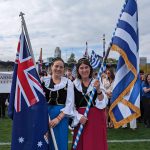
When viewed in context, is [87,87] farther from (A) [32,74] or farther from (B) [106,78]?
(B) [106,78]

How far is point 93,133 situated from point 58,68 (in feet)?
3.68

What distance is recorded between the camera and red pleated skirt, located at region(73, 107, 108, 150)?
555cm

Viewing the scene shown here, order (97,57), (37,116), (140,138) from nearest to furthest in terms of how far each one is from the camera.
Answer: (37,116)
(140,138)
(97,57)

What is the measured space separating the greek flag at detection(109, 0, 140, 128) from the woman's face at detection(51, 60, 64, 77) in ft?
2.78

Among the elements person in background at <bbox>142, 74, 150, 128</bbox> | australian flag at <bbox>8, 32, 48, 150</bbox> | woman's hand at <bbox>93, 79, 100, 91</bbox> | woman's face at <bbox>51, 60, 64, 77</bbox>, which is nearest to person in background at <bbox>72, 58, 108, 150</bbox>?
woman's hand at <bbox>93, 79, 100, 91</bbox>

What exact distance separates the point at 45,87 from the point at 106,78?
6159 millimetres

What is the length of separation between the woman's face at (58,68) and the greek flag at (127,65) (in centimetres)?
85

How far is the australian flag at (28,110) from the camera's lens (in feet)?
16.9

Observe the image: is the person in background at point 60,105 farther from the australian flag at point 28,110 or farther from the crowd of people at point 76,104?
the australian flag at point 28,110

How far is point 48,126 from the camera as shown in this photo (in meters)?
5.27

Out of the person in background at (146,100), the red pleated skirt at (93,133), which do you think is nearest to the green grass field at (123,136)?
the person in background at (146,100)

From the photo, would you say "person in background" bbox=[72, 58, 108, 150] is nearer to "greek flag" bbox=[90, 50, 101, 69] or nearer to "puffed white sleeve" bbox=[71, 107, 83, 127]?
"puffed white sleeve" bbox=[71, 107, 83, 127]

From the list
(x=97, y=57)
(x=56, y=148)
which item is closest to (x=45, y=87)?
(x=56, y=148)

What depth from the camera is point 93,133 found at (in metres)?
5.57
